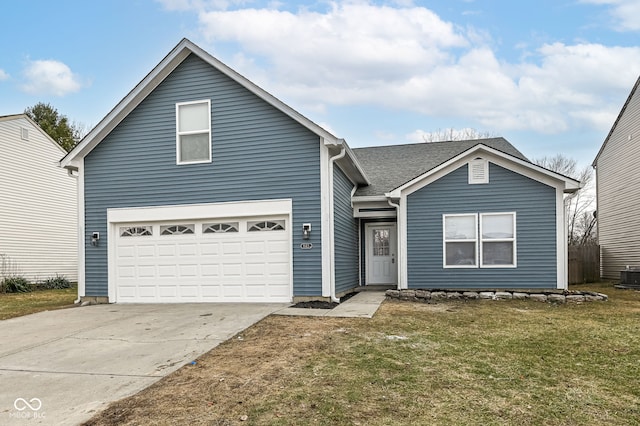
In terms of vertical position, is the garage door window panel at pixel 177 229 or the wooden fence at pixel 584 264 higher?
the garage door window panel at pixel 177 229

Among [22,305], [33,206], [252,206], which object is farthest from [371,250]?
[33,206]

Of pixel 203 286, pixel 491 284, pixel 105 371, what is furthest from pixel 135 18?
pixel 491 284

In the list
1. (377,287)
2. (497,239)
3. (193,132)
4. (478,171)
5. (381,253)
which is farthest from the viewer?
(381,253)

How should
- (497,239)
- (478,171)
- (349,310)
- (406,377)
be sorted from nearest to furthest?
(406,377), (349,310), (497,239), (478,171)

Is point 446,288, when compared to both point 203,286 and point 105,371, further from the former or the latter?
point 105,371

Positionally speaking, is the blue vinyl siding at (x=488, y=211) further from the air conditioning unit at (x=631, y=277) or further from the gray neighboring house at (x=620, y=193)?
the gray neighboring house at (x=620, y=193)

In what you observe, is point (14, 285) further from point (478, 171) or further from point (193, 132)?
point (478, 171)

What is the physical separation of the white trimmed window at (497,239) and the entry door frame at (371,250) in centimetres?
302

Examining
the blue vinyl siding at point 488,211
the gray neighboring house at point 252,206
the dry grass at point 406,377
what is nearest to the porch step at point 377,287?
the gray neighboring house at point 252,206

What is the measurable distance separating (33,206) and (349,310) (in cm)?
1531

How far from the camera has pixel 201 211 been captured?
1123 centimetres

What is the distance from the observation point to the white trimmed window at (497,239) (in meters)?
11.4

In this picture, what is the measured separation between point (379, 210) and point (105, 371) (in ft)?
30.0

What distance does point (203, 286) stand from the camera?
11.2m
